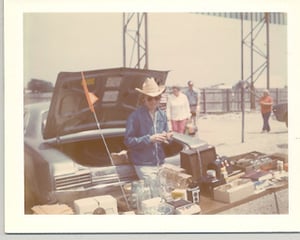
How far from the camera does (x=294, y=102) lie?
0.91 meters

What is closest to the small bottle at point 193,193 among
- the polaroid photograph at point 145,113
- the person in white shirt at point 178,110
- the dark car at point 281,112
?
the polaroid photograph at point 145,113

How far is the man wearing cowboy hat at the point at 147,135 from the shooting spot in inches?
36.0

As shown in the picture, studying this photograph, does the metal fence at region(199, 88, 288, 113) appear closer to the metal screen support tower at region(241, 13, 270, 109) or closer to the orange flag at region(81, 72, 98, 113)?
the metal screen support tower at region(241, 13, 270, 109)

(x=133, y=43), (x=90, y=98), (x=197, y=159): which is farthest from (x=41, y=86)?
(x=197, y=159)

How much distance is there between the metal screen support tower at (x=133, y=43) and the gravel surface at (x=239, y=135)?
167 mm

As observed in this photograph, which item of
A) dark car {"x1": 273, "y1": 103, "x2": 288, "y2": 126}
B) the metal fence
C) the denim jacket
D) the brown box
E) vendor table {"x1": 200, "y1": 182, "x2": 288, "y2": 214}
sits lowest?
vendor table {"x1": 200, "y1": 182, "x2": 288, "y2": 214}

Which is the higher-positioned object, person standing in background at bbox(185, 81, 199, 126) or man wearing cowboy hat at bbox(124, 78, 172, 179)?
person standing in background at bbox(185, 81, 199, 126)

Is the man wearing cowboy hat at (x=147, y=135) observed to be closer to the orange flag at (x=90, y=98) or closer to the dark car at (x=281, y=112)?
the orange flag at (x=90, y=98)

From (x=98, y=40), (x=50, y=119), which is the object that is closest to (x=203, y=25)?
(x=98, y=40)

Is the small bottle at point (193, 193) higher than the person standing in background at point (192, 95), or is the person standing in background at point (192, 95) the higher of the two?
the person standing in background at point (192, 95)

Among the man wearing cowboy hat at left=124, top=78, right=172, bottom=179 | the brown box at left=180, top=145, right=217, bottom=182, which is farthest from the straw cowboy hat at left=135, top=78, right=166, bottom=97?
the brown box at left=180, top=145, right=217, bottom=182

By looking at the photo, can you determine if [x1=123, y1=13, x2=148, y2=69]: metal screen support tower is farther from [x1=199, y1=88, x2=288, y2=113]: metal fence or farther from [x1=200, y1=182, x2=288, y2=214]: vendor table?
[x1=200, y1=182, x2=288, y2=214]: vendor table

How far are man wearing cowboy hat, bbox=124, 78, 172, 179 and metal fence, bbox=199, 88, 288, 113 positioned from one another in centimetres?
9

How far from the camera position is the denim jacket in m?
0.91
